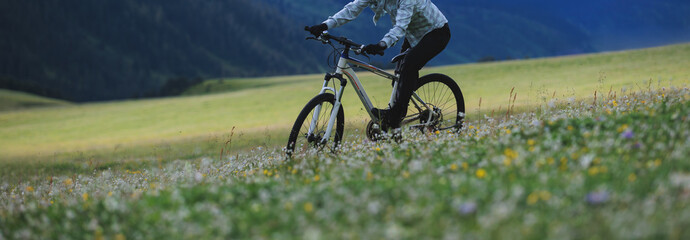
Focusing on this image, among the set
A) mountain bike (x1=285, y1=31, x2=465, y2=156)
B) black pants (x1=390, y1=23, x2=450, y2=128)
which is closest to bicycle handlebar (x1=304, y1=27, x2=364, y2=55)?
mountain bike (x1=285, y1=31, x2=465, y2=156)

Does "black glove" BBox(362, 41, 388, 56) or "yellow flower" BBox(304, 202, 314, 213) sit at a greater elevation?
"black glove" BBox(362, 41, 388, 56)

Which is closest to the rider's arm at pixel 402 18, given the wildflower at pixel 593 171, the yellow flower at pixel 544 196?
the wildflower at pixel 593 171

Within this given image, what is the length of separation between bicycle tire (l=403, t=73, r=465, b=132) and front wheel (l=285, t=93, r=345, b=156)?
185 cm

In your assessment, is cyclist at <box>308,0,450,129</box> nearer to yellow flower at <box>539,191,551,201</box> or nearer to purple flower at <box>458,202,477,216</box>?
yellow flower at <box>539,191,551,201</box>

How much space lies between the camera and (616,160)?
464 cm

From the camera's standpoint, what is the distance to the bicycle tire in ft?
31.1

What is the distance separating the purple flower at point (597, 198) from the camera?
359 cm

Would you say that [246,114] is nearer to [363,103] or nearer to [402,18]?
[363,103]

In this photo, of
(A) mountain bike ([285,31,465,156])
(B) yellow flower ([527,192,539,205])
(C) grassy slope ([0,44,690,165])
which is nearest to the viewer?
(B) yellow flower ([527,192,539,205])

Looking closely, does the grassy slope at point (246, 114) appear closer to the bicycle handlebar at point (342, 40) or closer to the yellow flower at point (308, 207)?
the bicycle handlebar at point (342, 40)

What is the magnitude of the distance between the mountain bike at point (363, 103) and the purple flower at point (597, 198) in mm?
4223

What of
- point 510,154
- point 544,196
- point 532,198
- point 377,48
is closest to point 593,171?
Answer: point 544,196

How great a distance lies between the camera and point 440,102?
9750mm

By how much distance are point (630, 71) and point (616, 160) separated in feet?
115
